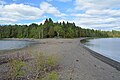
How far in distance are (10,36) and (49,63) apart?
15981 centimetres

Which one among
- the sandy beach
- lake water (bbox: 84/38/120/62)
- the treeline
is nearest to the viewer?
the sandy beach

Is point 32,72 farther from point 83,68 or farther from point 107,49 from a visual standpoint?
point 107,49

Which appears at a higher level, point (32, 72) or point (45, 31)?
point (45, 31)

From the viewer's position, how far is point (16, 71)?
1073 cm

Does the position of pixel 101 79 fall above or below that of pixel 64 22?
below

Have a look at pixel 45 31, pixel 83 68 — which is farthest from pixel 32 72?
pixel 45 31

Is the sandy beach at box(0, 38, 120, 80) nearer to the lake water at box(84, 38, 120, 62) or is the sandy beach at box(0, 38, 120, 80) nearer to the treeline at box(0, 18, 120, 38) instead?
the lake water at box(84, 38, 120, 62)

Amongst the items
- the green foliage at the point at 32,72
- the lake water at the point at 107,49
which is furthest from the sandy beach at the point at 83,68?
the lake water at the point at 107,49

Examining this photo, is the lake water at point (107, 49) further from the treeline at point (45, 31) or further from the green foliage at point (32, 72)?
the treeline at point (45, 31)

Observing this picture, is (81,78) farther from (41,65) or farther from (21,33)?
(21,33)

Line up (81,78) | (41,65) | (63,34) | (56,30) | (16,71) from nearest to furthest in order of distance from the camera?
(16,71) < (81,78) < (41,65) < (56,30) < (63,34)

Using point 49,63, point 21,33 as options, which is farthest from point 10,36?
point 49,63

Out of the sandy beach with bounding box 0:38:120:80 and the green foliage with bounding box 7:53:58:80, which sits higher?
the green foliage with bounding box 7:53:58:80

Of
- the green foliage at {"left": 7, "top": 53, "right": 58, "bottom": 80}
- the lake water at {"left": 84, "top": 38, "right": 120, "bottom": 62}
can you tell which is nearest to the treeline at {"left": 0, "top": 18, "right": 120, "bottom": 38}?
the lake water at {"left": 84, "top": 38, "right": 120, "bottom": 62}
